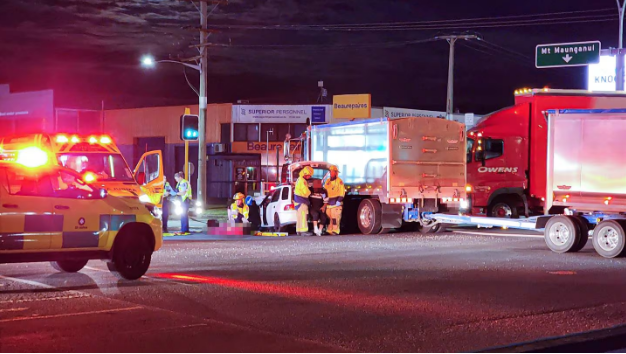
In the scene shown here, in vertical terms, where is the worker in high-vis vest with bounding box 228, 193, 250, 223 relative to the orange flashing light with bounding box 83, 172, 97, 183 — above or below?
below

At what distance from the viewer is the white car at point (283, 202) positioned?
898 inches

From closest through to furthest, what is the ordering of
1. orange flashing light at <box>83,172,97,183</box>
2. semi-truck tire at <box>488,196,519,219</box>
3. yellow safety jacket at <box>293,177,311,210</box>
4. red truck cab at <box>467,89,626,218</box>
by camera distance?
orange flashing light at <box>83,172,97,183</box> → yellow safety jacket at <box>293,177,311,210</box> → red truck cab at <box>467,89,626,218</box> → semi-truck tire at <box>488,196,519,219</box>

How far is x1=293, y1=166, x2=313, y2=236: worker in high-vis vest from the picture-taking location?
22.1 meters

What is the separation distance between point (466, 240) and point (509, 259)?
4.55 meters

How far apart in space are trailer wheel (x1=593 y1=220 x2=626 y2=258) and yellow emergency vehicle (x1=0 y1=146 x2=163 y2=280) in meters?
8.85

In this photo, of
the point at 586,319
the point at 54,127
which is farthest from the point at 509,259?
the point at 54,127

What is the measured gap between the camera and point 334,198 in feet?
74.0

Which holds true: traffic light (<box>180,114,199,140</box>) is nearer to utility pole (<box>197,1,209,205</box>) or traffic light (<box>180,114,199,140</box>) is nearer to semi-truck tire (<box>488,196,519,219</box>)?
utility pole (<box>197,1,209,205</box>)

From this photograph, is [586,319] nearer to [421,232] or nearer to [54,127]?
[421,232]

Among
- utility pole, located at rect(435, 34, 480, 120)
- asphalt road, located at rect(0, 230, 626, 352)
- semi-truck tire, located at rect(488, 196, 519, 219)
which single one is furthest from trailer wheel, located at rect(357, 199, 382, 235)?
utility pole, located at rect(435, 34, 480, 120)

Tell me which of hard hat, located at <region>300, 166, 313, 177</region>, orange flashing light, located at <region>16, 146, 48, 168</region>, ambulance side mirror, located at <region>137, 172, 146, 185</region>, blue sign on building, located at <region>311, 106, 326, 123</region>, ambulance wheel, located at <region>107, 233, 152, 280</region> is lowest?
ambulance wheel, located at <region>107, 233, 152, 280</region>

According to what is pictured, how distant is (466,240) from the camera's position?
67.6 feet

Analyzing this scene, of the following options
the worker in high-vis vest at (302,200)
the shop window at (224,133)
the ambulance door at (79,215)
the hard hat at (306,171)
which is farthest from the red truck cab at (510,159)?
the shop window at (224,133)

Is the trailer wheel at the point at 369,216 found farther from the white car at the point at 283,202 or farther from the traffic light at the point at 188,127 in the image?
the traffic light at the point at 188,127
